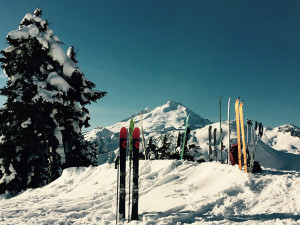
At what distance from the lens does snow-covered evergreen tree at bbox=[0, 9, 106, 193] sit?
45.9 feet

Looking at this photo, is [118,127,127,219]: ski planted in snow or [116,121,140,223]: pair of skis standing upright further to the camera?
[118,127,127,219]: ski planted in snow

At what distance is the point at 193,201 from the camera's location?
→ 6266 millimetres

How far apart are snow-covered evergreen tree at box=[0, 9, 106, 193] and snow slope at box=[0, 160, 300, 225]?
223 inches

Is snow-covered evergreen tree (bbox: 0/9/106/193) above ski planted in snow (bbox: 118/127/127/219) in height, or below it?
above

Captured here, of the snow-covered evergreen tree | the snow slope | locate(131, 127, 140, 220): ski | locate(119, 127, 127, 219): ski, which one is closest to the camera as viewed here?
the snow slope

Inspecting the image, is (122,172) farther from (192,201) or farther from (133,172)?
(192,201)

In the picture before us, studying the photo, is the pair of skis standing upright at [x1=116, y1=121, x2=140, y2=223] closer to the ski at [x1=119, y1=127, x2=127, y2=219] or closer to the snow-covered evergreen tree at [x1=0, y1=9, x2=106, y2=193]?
the ski at [x1=119, y1=127, x2=127, y2=219]

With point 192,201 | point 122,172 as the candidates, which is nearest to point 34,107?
point 122,172

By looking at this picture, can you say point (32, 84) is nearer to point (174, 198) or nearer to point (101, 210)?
point (101, 210)

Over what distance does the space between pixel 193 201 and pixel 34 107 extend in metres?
11.5

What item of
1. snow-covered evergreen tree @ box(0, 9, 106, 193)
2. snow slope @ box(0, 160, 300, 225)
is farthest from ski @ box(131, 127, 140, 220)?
snow-covered evergreen tree @ box(0, 9, 106, 193)

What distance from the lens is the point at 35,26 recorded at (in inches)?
575

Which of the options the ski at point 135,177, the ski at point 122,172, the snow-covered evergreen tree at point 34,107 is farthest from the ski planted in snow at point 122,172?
the snow-covered evergreen tree at point 34,107

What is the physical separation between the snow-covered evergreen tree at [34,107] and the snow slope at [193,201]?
223 inches
